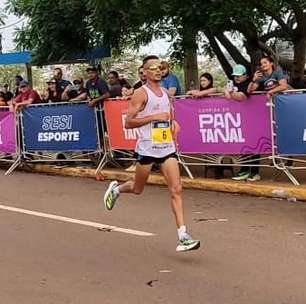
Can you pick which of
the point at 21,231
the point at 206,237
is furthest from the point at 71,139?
the point at 206,237

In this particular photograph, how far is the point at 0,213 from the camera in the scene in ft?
30.7

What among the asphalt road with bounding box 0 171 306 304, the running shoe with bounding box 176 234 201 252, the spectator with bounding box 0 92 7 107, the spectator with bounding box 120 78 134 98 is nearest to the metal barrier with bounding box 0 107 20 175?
the spectator with bounding box 0 92 7 107

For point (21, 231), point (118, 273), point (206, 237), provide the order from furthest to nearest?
point (21, 231) < point (206, 237) < point (118, 273)

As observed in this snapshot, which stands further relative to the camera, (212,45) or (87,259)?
(212,45)

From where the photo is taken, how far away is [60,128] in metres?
13.4

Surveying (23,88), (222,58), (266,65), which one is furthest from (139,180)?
(222,58)

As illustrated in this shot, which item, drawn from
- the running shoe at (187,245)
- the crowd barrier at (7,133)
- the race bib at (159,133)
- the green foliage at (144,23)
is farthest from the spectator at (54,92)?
the running shoe at (187,245)

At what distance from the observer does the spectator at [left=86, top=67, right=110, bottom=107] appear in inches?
500

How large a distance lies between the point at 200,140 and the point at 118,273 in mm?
5106

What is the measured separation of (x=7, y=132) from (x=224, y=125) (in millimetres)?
5536

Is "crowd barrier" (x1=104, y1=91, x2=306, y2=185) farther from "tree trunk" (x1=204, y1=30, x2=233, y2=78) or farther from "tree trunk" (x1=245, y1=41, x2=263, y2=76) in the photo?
"tree trunk" (x1=204, y1=30, x2=233, y2=78)

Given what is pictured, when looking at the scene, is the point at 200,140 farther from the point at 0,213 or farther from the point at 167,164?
the point at 167,164

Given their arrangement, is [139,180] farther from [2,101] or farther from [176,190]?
[2,101]

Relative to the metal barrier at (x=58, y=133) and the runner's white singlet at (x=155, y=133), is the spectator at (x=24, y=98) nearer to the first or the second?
the metal barrier at (x=58, y=133)
